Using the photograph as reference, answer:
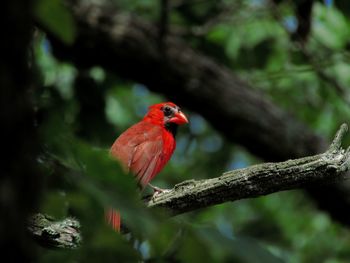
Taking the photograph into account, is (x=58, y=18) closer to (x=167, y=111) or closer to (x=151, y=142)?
(x=151, y=142)

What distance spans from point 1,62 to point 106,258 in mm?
403

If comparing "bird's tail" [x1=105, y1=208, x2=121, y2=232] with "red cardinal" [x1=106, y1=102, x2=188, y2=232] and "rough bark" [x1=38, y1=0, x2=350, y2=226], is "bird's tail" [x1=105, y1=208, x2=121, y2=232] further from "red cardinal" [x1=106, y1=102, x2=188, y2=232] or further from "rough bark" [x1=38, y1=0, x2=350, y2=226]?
"rough bark" [x1=38, y1=0, x2=350, y2=226]

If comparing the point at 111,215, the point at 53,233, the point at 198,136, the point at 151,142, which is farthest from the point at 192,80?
the point at 111,215

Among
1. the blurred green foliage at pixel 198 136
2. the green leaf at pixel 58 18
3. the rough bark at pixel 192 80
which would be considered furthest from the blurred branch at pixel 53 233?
the rough bark at pixel 192 80

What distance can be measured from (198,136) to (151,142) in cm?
331

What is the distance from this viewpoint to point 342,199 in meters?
5.95

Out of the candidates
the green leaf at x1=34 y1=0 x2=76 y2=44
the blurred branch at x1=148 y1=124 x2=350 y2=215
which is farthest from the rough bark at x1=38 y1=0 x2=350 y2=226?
the green leaf at x1=34 y1=0 x2=76 y2=44

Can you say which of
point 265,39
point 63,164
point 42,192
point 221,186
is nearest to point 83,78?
point 265,39

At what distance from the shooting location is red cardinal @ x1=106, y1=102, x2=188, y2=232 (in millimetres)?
4727

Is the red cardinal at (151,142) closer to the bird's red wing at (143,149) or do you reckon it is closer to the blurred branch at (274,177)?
the bird's red wing at (143,149)

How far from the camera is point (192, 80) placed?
5910mm

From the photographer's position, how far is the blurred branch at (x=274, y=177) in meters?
2.70

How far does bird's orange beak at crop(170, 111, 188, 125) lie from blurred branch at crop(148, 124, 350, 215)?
3.16 m

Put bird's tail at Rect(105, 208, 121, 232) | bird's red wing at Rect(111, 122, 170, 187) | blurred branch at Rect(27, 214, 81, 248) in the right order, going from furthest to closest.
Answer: bird's red wing at Rect(111, 122, 170, 187) → blurred branch at Rect(27, 214, 81, 248) → bird's tail at Rect(105, 208, 121, 232)
